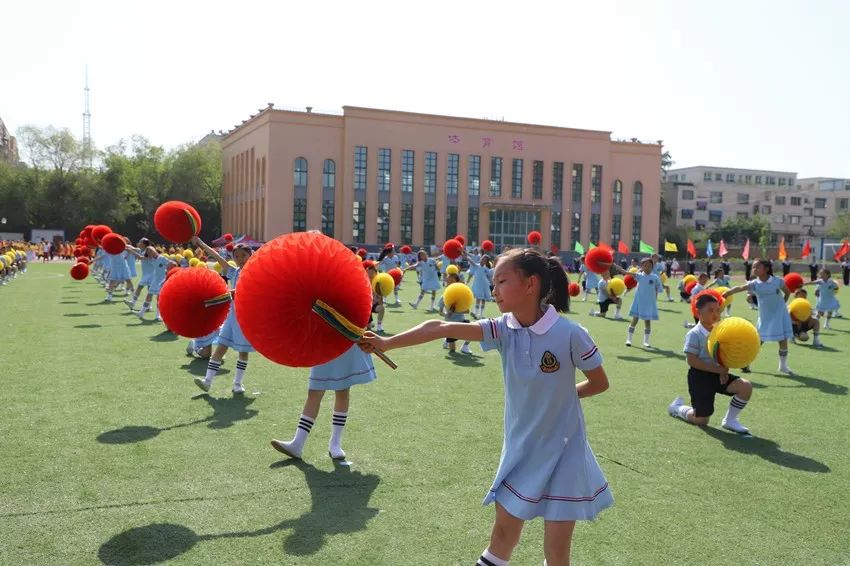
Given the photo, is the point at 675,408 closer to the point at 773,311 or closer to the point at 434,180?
the point at 773,311

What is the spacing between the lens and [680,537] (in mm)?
4527

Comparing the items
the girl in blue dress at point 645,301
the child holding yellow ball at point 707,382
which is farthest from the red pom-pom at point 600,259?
the girl in blue dress at point 645,301

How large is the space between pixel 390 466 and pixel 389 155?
187 feet

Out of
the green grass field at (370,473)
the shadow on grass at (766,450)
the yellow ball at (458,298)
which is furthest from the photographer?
the shadow on grass at (766,450)

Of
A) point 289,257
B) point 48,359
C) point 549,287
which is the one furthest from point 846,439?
point 48,359

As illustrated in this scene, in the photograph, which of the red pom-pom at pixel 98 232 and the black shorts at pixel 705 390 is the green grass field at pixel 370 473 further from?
the red pom-pom at pixel 98 232

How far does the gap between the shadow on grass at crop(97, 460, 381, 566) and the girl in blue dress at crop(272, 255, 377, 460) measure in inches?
20.5

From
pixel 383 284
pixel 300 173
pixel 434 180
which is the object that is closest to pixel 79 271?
pixel 383 284

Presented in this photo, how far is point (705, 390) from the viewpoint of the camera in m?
7.28

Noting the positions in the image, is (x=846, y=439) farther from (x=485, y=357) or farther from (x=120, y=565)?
(x=120, y=565)

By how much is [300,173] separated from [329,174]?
240 centimetres

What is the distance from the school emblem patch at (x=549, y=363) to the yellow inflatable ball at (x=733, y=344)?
170 inches

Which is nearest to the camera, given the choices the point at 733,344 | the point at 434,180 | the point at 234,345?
the point at 733,344

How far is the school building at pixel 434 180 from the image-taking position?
59781 mm
